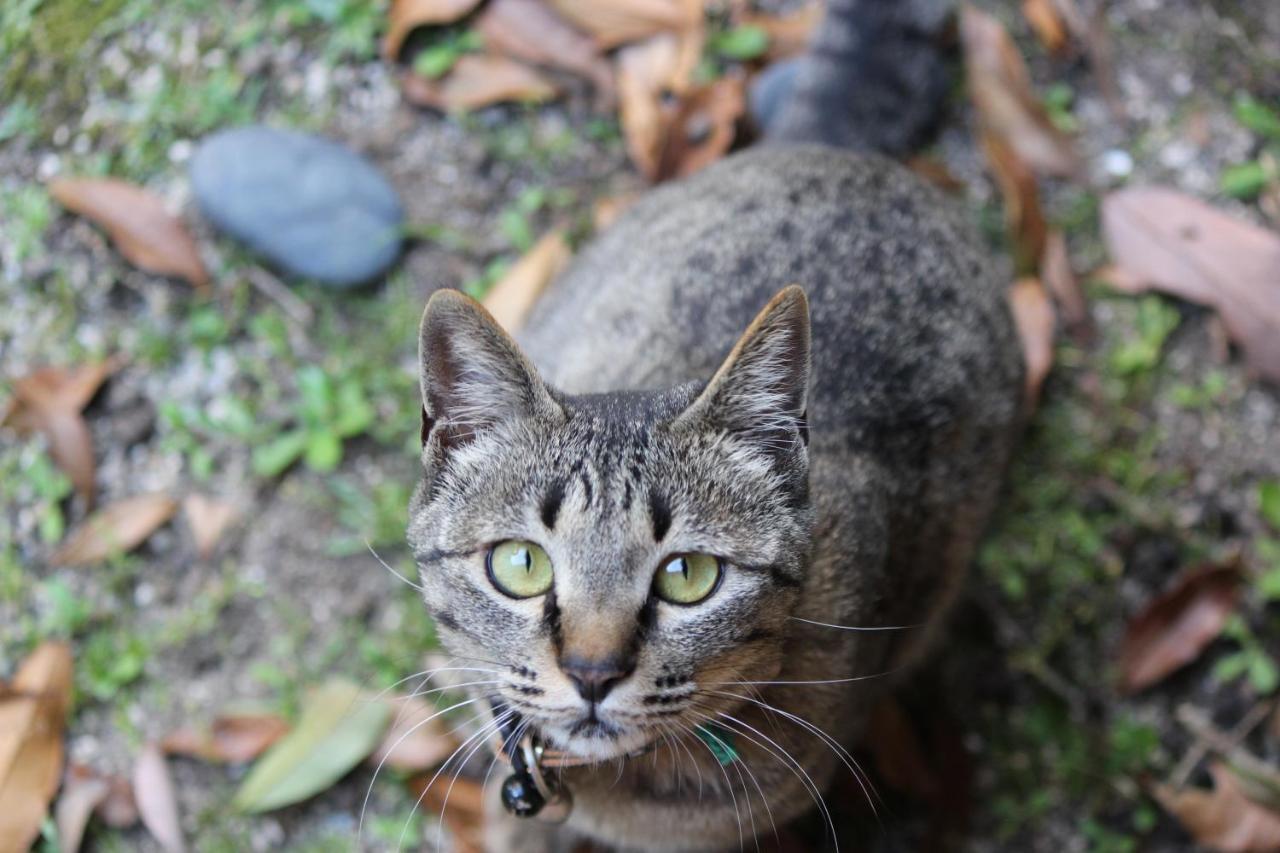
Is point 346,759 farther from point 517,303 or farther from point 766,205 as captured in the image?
point 766,205

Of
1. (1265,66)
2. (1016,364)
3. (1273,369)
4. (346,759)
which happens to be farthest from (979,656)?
(1265,66)

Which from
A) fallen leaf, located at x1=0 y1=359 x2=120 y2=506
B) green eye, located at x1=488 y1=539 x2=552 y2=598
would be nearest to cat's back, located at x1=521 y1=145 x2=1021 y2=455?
green eye, located at x1=488 y1=539 x2=552 y2=598

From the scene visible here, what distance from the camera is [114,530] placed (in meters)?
3.53

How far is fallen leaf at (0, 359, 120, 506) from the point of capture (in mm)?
3535

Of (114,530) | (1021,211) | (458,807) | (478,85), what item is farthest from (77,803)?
(1021,211)

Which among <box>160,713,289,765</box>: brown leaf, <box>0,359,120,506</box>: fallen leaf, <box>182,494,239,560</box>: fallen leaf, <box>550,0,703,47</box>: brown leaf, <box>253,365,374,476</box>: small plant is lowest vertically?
<box>160,713,289,765</box>: brown leaf

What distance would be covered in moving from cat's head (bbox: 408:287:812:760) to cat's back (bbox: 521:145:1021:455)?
1.77 ft

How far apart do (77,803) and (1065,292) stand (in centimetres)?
335

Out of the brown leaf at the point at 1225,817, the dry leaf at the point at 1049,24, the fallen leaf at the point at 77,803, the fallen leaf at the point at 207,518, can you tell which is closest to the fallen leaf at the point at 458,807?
the fallen leaf at the point at 77,803

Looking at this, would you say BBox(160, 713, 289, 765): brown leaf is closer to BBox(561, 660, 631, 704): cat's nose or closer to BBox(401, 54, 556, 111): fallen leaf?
BBox(561, 660, 631, 704): cat's nose

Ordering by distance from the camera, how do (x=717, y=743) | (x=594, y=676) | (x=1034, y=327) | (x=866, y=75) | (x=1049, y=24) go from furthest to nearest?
(x=1049, y=24), (x=1034, y=327), (x=866, y=75), (x=717, y=743), (x=594, y=676)

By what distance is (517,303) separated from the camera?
3.79 meters

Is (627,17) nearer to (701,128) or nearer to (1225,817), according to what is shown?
(701,128)

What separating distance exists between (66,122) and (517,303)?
1.61 m
